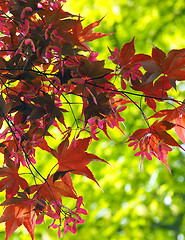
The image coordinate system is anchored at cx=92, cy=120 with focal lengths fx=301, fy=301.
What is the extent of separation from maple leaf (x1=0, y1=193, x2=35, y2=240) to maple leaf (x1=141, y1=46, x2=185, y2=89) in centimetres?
24

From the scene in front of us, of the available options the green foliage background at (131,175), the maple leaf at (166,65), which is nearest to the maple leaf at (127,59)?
the maple leaf at (166,65)

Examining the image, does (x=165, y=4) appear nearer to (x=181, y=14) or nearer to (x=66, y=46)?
(x=181, y=14)

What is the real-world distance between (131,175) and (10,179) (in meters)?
0.90

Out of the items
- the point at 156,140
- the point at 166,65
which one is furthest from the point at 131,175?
the point at 166,65

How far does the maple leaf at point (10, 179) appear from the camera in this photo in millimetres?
449

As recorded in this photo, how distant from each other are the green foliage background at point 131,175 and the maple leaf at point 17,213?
730 millimetres

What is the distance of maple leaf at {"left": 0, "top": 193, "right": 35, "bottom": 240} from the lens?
0.42 metres

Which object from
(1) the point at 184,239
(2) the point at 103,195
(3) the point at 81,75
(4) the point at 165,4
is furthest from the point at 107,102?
(4) the point at 165,4

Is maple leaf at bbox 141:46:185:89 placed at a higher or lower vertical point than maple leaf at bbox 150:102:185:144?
higher

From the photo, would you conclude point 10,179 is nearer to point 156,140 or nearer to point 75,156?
point 75,156

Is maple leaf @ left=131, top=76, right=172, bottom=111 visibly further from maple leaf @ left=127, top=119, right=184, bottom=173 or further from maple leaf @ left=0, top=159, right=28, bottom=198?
maple leaf @ left=0, top=159, right=28, bottom=198

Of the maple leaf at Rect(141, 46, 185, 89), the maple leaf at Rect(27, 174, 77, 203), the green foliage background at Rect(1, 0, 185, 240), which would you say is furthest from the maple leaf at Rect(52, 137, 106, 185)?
the green foliage background at Rect(1, 0, 185, 240)

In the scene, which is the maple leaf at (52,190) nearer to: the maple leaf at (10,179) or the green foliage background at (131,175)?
the maple leaf at (10,179)

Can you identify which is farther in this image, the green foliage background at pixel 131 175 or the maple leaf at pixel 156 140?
the green foliage background at pixel 131 175
